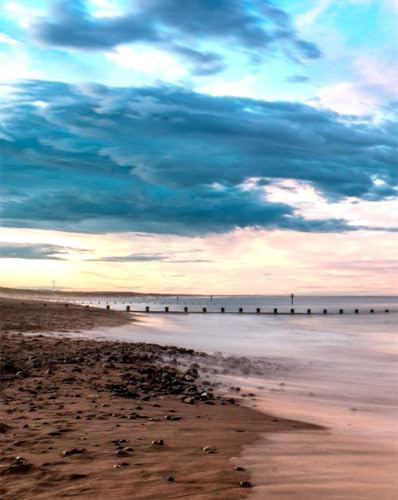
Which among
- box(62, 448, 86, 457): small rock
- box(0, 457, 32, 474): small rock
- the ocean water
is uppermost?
box(62, 448, 86, 457): small rock

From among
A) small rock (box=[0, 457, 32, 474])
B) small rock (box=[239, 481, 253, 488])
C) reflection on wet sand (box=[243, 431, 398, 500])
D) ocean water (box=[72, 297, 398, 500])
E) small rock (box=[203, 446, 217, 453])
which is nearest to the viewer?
reflection on wet sand (box=[243, 431, 398, 500])

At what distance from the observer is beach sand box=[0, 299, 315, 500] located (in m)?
5.54

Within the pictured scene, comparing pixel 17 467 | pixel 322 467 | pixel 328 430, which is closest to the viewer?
pixel 17 467

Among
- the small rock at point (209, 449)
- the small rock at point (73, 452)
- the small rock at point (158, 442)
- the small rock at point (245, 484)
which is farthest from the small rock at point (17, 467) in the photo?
the small rock at point (245, 484)

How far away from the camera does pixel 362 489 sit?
545 centimetres

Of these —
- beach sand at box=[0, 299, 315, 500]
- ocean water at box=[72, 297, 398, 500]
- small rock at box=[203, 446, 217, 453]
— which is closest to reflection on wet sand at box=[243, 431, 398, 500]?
ocean water at box=[72, 297, 398, 500]

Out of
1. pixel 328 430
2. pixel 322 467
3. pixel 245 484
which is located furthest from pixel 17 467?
pixel 328 430

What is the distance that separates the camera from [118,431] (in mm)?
7734

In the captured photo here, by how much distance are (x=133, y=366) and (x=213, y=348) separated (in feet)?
29.7

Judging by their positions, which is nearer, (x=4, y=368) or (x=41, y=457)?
(x=41, y=457)

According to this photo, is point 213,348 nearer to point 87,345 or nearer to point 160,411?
point 87,345

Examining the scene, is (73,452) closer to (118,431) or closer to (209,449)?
(118,431)

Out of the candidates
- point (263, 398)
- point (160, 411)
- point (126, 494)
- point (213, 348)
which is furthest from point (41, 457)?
point (213, 348)

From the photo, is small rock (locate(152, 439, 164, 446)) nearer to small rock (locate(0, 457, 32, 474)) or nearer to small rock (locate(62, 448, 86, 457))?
small rock (locate(62, 448, 86, 457))
